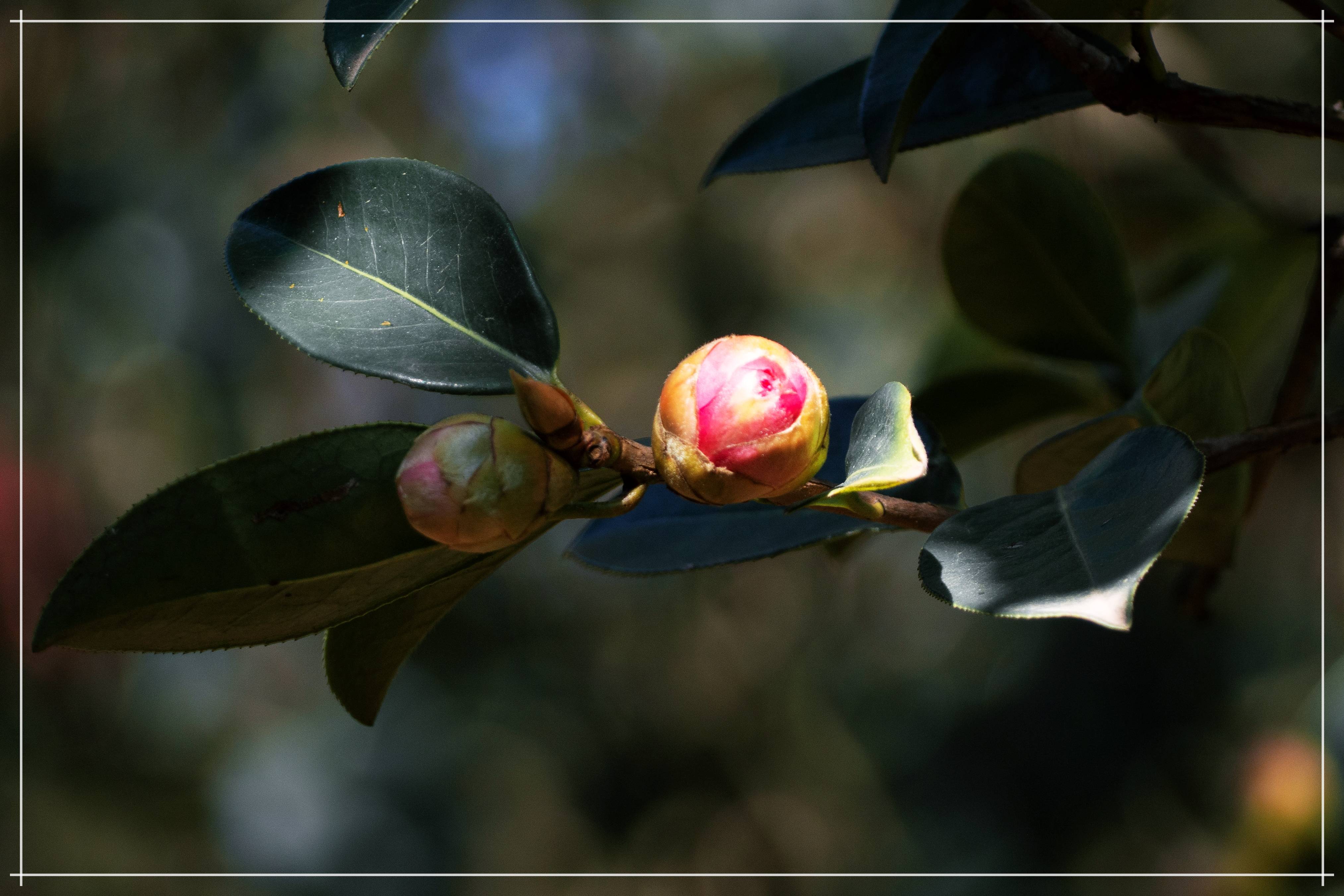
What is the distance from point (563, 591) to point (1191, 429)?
77.4 inches

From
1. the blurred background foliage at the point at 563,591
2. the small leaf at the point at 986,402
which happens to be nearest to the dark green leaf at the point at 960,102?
the small leaf at the point at 986,402

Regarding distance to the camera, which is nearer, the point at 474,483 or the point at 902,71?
the point at 474,483

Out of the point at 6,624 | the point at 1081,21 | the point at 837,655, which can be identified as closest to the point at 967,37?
the point at 1081,21

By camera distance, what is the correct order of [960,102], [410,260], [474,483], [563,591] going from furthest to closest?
[563,591] → [960,102] → [410,260] → [474,483]

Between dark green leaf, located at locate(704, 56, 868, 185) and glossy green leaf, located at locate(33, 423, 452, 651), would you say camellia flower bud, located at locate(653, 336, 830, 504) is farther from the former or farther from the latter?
dark green leaf, located at locate(704, 56, 868, 185)

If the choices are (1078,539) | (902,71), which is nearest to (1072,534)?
(1078,539)

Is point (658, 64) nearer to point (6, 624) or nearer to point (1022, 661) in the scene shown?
point (1022, 661)

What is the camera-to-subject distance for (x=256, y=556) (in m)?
0.34

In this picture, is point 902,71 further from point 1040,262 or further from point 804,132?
point 1040,262

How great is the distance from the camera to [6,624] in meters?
1.93

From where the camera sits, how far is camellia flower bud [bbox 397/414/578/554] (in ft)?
1.01

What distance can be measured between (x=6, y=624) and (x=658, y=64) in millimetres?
2019

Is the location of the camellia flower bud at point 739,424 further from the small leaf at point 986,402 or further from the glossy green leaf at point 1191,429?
the small leaf at point 986,402

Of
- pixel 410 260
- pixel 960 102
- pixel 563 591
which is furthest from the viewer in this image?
pixel 563 591
